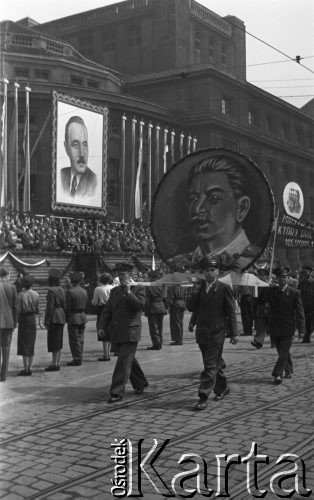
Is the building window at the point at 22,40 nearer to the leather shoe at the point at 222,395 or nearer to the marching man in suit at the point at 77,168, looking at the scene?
the marching man in suit at the point at 77,168

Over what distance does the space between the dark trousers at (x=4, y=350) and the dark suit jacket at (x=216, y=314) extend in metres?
3.25

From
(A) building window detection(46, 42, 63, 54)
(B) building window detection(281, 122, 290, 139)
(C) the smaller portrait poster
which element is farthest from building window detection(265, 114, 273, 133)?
A: (C) the smaller portrait poster

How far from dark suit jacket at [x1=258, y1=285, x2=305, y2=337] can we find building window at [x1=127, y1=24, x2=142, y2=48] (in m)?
36.1

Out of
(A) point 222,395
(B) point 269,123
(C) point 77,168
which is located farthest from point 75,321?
(B) point 269,123

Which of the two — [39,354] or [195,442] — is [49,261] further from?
[195,442]

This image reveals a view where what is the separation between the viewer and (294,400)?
684 cm

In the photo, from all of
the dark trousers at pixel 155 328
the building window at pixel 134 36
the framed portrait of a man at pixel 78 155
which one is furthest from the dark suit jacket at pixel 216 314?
the building window at pixel 134 36

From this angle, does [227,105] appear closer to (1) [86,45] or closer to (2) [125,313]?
(1) [86,45]

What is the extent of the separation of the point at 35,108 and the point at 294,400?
30.3 m

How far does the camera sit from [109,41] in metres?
44.4

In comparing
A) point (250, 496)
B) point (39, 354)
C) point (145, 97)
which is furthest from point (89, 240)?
A: point (145, 97)

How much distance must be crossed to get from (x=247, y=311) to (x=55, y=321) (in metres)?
5.89

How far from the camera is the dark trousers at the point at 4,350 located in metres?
8.54

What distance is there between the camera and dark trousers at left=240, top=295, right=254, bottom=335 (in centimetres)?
1374
